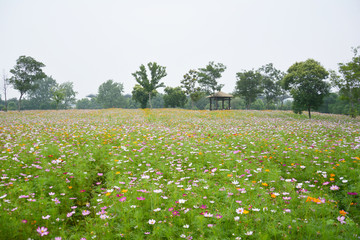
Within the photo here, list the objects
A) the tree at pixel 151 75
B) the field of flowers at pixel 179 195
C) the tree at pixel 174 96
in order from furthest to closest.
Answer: the tree at pixel 174 96 → the tree at pixel 151 75 → the field of flowers at pixel 179 195

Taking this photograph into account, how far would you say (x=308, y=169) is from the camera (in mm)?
5828

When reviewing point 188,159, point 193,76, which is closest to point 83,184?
point 188,159

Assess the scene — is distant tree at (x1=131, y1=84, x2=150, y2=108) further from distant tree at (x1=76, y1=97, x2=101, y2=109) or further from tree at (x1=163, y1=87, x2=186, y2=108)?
distant tree at (x1=76, y1=97, x2=101, y2=109)

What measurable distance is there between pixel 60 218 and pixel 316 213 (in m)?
5.14

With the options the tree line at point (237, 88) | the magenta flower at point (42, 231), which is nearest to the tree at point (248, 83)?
the tree line at point (237, 88)

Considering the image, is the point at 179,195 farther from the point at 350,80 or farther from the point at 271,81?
the point at 271,81

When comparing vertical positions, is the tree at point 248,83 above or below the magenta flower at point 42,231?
above

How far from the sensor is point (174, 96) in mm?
61062

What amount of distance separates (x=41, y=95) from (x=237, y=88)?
265 ft

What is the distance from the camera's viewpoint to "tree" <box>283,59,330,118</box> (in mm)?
23812

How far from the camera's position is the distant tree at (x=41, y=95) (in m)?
77.7

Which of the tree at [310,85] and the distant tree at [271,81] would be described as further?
the distant tree at [271,81]

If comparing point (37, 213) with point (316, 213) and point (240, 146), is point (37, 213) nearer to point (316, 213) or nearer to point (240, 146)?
point (316, 213)

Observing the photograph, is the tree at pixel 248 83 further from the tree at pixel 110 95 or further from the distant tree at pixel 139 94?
the tree at pixel 110 95
